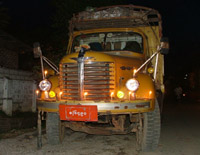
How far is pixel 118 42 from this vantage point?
668 centimetres

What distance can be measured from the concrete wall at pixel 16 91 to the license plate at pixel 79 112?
4244mm

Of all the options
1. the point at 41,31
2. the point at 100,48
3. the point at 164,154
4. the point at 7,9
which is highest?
the point at 41,31

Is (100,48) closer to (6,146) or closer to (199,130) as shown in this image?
(6,146)

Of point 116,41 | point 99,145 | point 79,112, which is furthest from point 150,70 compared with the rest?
point 79,112

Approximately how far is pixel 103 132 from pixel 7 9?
10.9 m

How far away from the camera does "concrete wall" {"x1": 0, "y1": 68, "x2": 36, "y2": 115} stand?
828 centimetres

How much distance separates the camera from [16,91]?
356 inches

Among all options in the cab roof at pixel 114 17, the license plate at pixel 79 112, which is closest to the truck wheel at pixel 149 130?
the license plate at pixel 79 112

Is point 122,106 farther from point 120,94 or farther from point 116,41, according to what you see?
point 116,41

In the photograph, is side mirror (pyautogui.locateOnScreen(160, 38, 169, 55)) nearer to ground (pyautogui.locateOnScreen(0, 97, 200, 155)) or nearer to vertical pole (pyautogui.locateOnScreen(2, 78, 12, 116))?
ground (pyautogui.locateOnScreen(0, 97, 200, 155))

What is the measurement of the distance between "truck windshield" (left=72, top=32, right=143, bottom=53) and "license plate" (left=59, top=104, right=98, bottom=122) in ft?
7.34

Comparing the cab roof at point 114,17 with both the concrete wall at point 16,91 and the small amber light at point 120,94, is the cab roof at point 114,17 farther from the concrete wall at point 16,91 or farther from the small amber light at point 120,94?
the concrete wall at point 16,91

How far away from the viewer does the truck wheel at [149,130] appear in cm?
498

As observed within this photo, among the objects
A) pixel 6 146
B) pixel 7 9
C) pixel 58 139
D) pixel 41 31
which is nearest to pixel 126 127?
pixel 58 139
